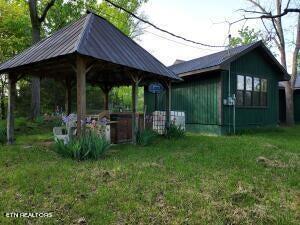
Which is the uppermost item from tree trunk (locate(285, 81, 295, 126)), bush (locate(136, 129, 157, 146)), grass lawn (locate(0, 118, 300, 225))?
tree trunk (locate(285, 81, 295, 126))

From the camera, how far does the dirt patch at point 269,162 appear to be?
249 inches

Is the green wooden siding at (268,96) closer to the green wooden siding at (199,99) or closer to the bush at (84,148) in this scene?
the green wooden siding at (199,99)

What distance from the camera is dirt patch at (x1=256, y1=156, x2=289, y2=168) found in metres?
6.33

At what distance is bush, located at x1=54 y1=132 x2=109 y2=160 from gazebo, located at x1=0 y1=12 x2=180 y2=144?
1.16 feet

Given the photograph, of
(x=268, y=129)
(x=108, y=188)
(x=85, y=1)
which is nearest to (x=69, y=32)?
(x=108, y=188)

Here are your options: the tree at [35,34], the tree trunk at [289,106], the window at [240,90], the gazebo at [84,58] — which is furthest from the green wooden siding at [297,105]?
the tree at [35,34]

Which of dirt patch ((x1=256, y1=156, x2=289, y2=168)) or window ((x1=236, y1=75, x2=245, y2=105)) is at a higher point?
window ((x1=236, y1=75, x2=245, y2=105))

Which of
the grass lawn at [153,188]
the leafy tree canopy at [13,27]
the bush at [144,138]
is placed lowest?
the grass lawn at [153,188]

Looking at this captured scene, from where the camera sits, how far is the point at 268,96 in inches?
599

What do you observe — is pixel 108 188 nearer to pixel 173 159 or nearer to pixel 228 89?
pixel 173 159

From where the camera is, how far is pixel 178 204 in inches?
158

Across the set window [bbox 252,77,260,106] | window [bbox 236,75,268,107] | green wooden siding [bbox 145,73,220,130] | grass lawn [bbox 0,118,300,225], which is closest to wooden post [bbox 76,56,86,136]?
grass lawn [bbox 0,118,300,225]

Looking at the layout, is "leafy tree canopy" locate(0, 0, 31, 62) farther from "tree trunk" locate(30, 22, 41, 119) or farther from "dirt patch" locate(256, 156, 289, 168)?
"dirt patch" locate(256, 156, 289, 168)

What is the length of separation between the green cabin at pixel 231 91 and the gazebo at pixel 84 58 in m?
2.86
